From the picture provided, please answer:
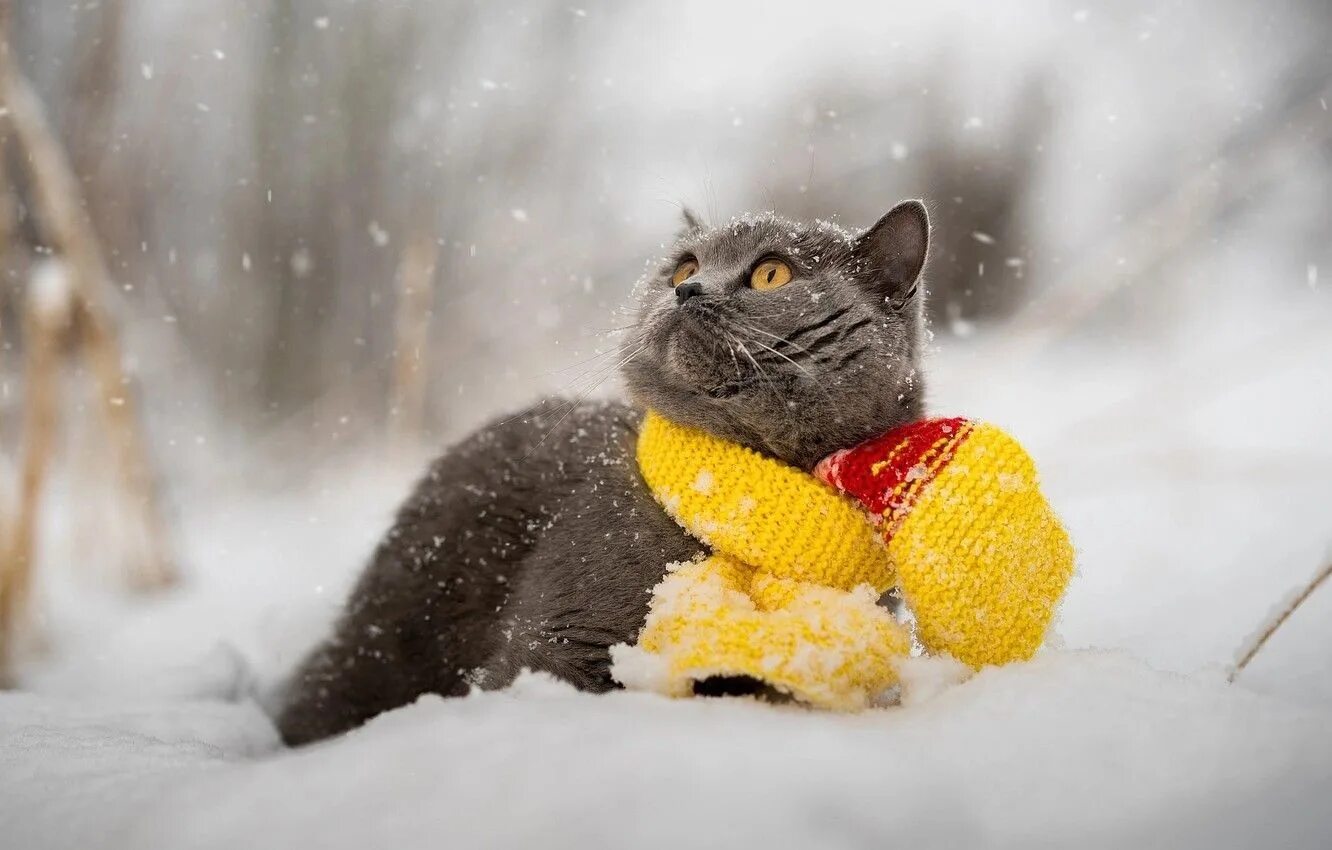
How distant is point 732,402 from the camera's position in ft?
3.63

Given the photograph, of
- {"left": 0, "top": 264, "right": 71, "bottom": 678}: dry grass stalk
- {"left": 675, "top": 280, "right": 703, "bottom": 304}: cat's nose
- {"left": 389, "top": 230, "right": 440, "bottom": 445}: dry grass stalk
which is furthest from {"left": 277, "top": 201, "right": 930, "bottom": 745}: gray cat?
{"left": 389, "top": 230, "right": 440, "bottom": 445}: dry grass stalk

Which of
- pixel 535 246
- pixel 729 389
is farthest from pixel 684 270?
pixel 535 246

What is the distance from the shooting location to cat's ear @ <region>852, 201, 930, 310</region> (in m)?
1.20

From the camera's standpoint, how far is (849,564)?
105cm

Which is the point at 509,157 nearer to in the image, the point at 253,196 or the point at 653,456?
the point at 253,196

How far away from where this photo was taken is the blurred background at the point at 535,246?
6.70 feet

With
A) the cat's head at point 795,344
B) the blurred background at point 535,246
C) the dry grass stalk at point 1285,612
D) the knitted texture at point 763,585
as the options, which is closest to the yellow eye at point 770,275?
the cat's head at point 795,344

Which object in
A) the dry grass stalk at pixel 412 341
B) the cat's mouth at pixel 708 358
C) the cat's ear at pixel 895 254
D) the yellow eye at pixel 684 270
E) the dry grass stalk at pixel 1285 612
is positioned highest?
the dry grass stalk at pixel 412 341

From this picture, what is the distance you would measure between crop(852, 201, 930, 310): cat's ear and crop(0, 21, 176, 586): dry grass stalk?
1.90 m

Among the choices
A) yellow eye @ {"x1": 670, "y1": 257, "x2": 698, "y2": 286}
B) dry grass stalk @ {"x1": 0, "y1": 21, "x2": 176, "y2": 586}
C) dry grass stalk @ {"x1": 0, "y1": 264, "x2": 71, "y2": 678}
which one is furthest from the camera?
dry grass stalk @ {"x1": 0, "y1": 21, "x2": 176, "y2": 586}

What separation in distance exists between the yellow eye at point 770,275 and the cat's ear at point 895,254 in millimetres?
113

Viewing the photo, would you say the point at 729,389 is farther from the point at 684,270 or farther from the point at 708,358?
the point at 684,270

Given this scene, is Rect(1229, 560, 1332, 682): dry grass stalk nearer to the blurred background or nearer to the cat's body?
the cat's body

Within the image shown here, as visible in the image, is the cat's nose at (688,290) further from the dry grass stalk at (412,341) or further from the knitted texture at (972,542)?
the dry grass stalk at (412,341)
